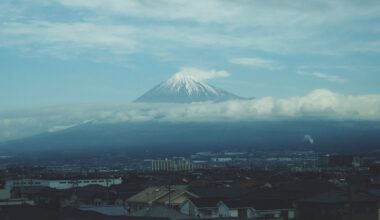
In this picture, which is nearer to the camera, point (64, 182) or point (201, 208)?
point (201, 208)

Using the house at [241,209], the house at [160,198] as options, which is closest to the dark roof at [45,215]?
the house at [241,209]

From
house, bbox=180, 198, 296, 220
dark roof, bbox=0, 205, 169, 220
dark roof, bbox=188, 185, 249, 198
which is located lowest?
house, bbox=180, 198, 296, 220

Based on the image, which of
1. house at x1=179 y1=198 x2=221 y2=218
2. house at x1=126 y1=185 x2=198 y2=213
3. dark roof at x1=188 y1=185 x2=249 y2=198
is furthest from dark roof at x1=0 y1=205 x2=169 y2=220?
dark roof at x1=188 y1=185 x2=249 y2=198

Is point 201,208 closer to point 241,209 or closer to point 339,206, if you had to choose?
point 241,209

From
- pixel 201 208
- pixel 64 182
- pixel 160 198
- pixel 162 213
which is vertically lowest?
pixel 201 208

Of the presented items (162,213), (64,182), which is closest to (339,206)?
(162,213)

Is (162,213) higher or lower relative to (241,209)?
higher

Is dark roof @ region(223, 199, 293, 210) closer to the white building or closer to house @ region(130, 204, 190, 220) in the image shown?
house @ region(130, 204, 190, 220)
